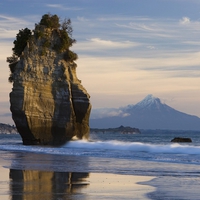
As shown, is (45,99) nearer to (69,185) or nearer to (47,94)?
(47,94)

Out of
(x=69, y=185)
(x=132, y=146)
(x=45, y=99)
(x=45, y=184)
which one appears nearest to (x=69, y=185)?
(x=69, y=185)

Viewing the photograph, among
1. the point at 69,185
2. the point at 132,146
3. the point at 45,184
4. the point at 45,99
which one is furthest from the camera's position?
the point at 45,99

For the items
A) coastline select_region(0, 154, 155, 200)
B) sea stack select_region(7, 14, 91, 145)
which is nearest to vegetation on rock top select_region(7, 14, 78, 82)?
sea stack select_region(7, 14, 91, 145)

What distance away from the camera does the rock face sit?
48.3 m

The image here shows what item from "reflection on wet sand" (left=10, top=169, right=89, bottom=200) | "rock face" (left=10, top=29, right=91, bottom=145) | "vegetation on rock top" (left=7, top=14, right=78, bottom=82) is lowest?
"reflection on wet sand" (left=10, top=169, right=89, bottom=200)

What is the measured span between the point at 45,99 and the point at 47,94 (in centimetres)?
51

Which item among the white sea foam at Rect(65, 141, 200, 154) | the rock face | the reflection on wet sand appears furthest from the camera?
the rock face

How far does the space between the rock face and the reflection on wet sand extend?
85.0 feet

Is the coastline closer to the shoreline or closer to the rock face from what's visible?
the shoreline

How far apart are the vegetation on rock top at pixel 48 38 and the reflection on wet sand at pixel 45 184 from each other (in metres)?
30.0

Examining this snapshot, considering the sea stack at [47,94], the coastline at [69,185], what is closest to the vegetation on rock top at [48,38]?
the sea stack at [47,94]

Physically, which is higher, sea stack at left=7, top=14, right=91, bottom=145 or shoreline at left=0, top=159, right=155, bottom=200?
sea stack at left=7, top=14, right=91, bottom=145

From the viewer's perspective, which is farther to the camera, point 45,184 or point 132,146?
point 132,146

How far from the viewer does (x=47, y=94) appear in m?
49.7
